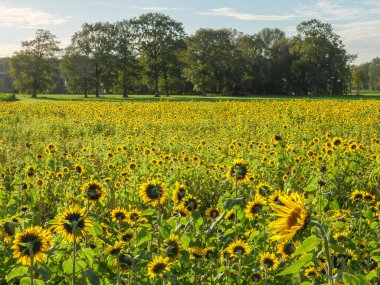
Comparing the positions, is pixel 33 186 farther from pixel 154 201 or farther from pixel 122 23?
pixel 122 23

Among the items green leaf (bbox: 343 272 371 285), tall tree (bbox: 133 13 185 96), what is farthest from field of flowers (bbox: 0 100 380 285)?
tall tree (bbox: 133 13 185 96)

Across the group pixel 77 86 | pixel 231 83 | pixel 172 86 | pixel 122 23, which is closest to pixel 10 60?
pixel 77 86

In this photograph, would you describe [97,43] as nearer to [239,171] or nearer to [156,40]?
[156,40]

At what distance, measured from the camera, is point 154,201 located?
3.07m

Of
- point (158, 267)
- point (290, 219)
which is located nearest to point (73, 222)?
point (158, 267)

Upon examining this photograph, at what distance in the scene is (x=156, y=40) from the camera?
183ft

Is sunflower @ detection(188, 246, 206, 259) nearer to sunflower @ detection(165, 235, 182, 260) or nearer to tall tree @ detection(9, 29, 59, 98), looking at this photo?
sunflower @ detection(165, 235, 182, 260)

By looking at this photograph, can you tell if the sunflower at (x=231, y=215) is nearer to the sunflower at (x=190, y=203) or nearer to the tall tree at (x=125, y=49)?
the sunflower at (x=190, y=203)

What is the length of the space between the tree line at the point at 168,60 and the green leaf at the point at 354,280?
54.4 meters

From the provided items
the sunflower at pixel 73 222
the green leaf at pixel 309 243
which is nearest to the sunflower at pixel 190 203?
the sunflower at pixel 73 222

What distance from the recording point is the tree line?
183ft

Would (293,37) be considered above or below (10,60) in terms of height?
above

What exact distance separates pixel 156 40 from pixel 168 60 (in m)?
3.24

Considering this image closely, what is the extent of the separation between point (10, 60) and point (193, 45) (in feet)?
84.2
